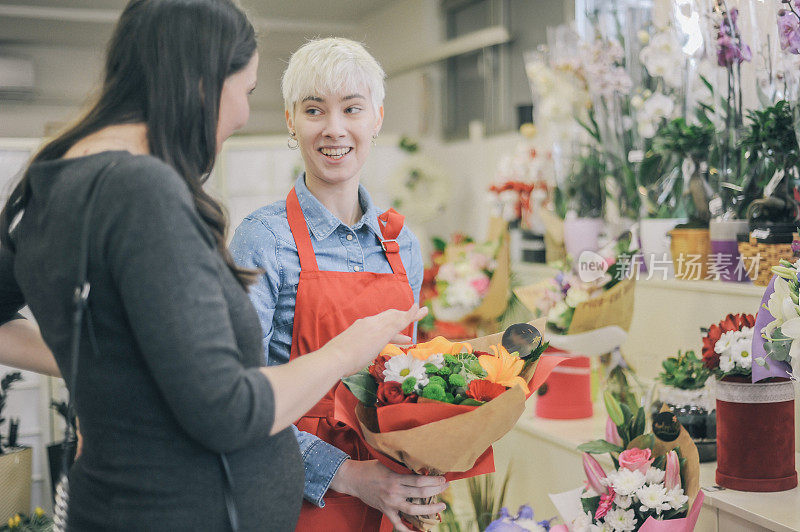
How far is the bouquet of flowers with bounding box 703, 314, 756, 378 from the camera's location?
163cm

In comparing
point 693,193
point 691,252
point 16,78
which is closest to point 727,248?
point 691,252

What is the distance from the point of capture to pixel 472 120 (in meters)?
5.15

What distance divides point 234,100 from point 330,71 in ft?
1.70

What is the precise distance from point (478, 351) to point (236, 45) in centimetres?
69

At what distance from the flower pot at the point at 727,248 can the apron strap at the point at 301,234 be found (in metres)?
1.19

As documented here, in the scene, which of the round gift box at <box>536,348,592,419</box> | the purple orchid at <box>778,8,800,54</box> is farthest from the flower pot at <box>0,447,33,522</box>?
the purple orchid at <box>778,8,800,54</box>

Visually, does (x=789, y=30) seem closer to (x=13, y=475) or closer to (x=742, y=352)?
(x=742, y=352)

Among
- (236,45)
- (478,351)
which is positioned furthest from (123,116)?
(478,351)

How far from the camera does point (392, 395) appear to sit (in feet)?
3.98

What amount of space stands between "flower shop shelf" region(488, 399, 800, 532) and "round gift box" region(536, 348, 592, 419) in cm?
3

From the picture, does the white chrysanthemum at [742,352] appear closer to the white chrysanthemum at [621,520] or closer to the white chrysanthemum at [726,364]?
the white chrysanthemum at [726,364]

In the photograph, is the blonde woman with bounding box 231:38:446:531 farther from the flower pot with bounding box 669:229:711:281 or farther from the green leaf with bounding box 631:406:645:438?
the flower pot with bounding box 669:229:711:281

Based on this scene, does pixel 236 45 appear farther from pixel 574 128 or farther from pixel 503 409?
pixel 574 128

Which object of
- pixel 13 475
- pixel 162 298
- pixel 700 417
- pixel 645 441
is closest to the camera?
pixel 162 298
